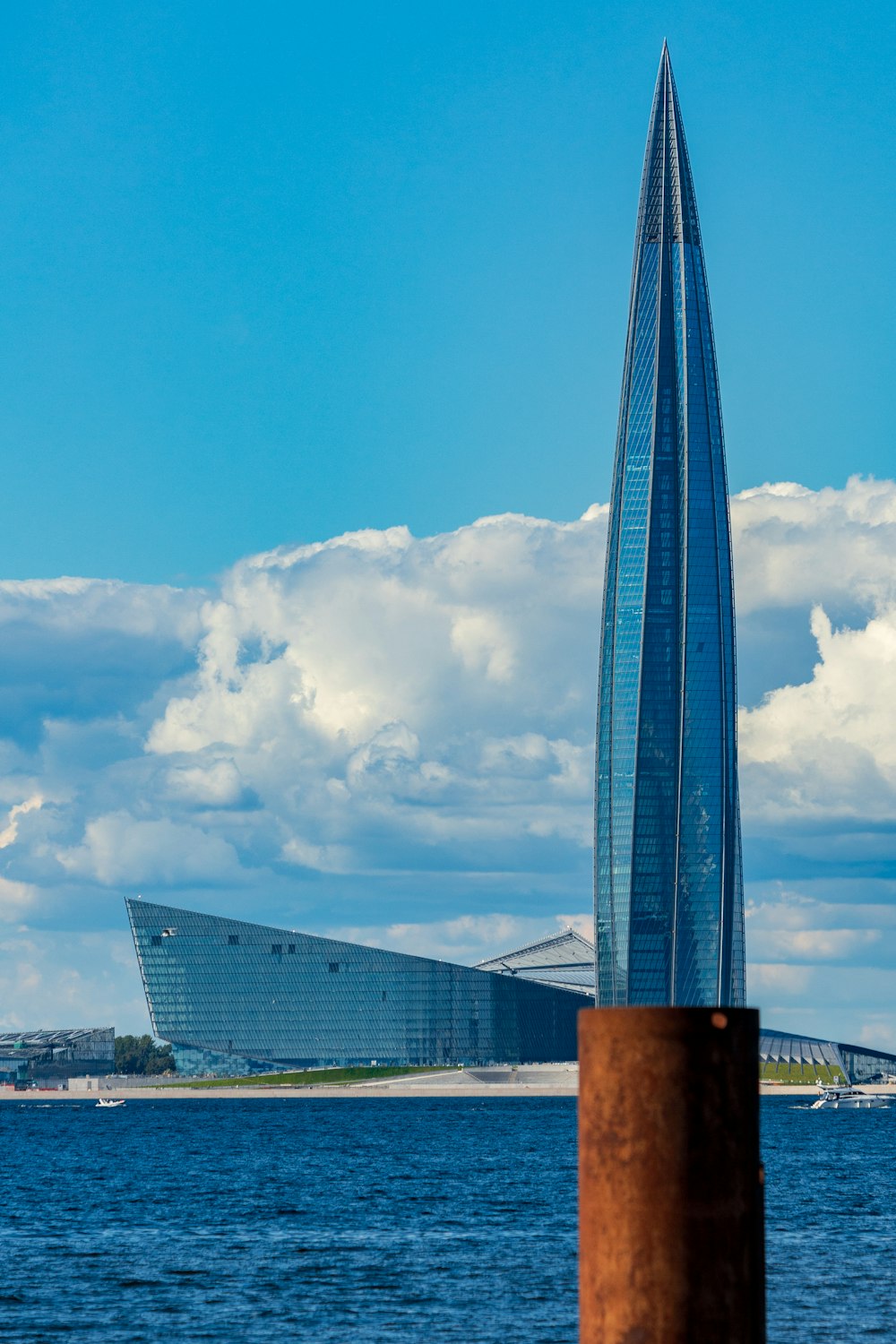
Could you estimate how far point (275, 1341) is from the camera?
2917 centimetres

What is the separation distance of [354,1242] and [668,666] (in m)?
133

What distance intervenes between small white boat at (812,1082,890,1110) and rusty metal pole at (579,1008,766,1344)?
522ft

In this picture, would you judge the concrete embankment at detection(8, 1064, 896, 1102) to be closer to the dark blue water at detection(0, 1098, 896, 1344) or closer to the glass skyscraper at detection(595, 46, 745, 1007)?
the glass skyscraper at detection(595, 46, 745, 1007)

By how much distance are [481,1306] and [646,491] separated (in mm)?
141453

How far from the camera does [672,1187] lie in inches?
261

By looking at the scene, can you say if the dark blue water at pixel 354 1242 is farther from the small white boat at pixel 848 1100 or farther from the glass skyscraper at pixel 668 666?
the glass skyscraper at pixel 668 666

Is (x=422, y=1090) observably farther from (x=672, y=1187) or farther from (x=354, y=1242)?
(x=672, y=1187)

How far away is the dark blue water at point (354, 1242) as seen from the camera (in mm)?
31266

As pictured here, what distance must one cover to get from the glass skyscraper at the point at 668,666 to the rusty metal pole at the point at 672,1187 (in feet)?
543

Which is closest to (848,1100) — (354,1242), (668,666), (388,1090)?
(668,666)

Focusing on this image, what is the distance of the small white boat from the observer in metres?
162

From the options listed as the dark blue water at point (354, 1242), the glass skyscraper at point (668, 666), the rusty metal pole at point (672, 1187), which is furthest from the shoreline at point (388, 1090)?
the rusty metal pole at point (672, 1187)

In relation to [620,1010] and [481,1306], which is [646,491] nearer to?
[481,1306]

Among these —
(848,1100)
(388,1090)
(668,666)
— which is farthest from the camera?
(388,1090)
